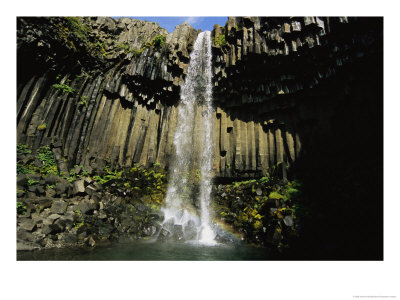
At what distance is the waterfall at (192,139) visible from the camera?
37.3ft

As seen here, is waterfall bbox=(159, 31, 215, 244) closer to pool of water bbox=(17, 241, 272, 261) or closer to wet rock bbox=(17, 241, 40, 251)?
pool of water bbox=(17, 241, 272, 261)

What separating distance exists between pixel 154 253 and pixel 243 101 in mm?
8162

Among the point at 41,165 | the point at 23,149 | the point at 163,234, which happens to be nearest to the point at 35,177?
the point at 41,165

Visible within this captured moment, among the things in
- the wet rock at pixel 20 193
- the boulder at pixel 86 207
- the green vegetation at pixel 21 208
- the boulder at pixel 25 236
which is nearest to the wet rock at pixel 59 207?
the boulder at pixel 86 207

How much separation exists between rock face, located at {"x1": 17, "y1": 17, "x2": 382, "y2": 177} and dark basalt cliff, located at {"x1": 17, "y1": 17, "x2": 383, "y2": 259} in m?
0.05

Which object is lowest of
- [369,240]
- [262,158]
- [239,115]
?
[369,240]

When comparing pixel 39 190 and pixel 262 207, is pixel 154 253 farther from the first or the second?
pixel 39 190

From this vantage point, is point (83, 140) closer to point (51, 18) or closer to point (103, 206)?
point (103, 206)

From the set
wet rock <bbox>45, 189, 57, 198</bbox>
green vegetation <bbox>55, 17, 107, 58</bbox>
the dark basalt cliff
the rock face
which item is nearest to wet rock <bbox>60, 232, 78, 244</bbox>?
wet rock <bbox>45, 189, 57, 198</bbox>

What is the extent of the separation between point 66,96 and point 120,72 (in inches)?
117

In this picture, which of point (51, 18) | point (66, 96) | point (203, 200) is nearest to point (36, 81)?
point (66, 96)

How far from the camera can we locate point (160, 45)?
1273cm

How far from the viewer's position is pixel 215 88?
484 inches

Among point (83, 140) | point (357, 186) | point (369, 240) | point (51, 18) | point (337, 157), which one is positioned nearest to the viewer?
point (369, 240)
